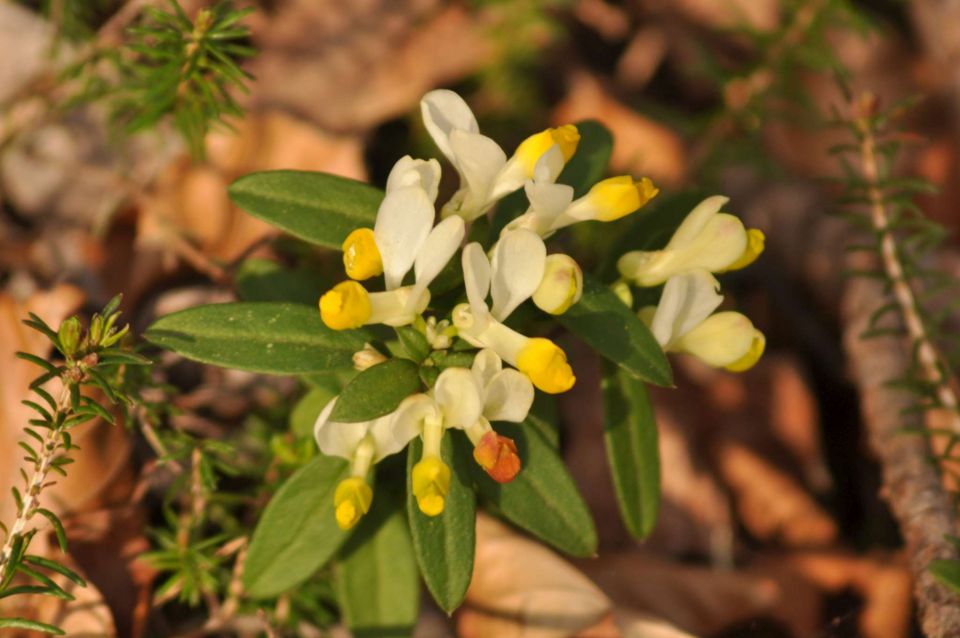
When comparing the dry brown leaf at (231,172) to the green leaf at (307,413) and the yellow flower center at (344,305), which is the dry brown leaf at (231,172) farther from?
the yellow flower center at (344,305)

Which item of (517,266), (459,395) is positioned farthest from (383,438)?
(517,266)

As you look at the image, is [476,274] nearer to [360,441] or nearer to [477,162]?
[477,162]

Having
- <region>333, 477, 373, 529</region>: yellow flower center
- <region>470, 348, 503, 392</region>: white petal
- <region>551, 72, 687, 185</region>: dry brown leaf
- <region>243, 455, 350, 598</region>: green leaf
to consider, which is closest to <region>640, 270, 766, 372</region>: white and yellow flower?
<region>470, 348, 503, 392</region>: white petal

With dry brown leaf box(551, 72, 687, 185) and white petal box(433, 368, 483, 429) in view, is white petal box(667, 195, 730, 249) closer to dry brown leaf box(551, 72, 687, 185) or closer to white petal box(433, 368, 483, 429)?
white petal box(433, 368, 483, 429)

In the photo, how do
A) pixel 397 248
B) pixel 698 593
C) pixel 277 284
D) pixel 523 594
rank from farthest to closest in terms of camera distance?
pixel 698 593 → pixel 523 594 → pixel 277 284 → pixel 397 248

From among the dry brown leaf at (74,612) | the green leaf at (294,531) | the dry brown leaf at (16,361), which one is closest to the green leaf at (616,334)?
the green leaf at (294,531)
